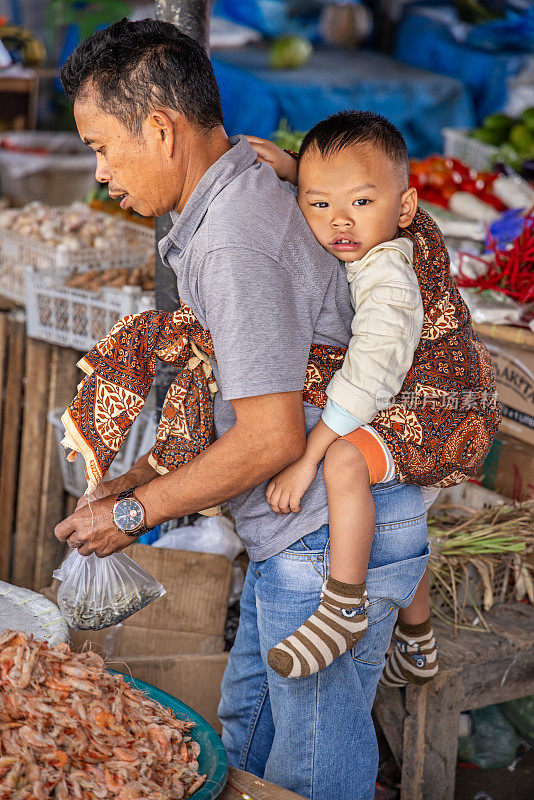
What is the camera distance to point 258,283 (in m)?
1.41

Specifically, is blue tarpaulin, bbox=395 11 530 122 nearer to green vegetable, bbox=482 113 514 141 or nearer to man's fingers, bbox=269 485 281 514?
green vegetable, bbox=482 113 514 141

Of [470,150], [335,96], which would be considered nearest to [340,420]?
[470,150]

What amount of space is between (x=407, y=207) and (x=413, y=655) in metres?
1.13

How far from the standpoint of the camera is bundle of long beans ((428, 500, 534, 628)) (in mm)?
2648

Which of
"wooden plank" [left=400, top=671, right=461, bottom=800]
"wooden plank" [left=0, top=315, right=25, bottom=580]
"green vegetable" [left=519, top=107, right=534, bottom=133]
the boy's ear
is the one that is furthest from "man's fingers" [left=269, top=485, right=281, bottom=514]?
"green vegetable" [left=519, top=107, right=534, bottom=133]

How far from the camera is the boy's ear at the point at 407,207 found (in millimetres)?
1644

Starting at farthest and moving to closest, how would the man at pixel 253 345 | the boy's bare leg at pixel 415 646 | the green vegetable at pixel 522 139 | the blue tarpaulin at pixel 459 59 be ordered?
the blue tarpaulin at pixel 459 59
the green vegetable at pixel 522 139
the boy's bare leg at pixel 415 646
the man at pixel 253 345

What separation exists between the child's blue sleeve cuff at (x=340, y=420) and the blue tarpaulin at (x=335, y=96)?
521 cm

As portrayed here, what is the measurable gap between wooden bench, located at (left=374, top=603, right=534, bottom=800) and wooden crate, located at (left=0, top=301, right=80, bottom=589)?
1483mm

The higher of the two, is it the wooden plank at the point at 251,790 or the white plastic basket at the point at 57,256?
the wooden plank at the point at 251,790

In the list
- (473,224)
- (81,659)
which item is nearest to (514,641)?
(81,659)

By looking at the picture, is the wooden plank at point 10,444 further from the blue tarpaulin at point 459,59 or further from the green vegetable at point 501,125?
the blue tarpaulin at point 459,59

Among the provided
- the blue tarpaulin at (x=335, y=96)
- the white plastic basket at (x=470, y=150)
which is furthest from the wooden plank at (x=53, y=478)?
the blue tarpaulin at (x=335, y=96)

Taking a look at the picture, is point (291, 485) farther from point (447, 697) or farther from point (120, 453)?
point (120, 453)
